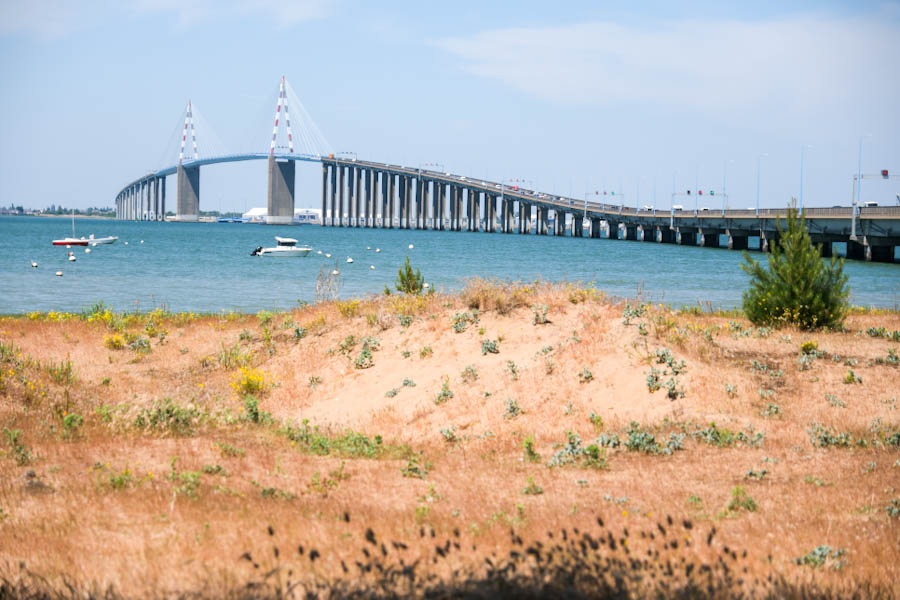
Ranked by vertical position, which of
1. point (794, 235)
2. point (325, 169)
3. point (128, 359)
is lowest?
point (128, 359)

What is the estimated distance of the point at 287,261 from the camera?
6078 cm

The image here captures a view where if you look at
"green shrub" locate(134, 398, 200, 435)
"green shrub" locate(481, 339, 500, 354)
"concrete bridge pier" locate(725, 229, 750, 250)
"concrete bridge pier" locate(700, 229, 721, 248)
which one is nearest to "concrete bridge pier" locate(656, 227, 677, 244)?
"concrete bridge pier" locate(700, 229, 721, 248)

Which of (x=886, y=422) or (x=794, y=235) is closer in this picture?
(x=886, y=422)

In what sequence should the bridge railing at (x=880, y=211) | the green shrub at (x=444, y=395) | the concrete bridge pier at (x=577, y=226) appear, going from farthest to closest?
1. the concrete bridge pier at (x=577, y=226)
2. the bridge railing at (x=880, y=211)
3. the green shrub at (x=444, y=395)

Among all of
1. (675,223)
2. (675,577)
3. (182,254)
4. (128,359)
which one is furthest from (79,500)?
(675,223)

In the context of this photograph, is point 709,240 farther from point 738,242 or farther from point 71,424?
point 71,424

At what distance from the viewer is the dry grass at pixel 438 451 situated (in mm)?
5832

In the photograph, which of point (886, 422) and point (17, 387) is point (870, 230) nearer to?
point (886, 422)

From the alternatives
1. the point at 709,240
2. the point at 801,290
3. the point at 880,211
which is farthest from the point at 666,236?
the point at 801,290

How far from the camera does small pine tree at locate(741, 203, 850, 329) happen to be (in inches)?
691

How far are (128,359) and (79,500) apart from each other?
10.8 metres

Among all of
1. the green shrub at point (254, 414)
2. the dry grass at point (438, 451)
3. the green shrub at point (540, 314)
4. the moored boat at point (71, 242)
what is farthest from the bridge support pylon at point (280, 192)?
the green shrub at point (254, 414)

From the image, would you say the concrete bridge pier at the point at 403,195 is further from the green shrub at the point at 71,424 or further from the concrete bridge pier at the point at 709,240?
the green shrub at the point at 71,424

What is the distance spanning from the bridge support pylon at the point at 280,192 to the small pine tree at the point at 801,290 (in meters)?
154
